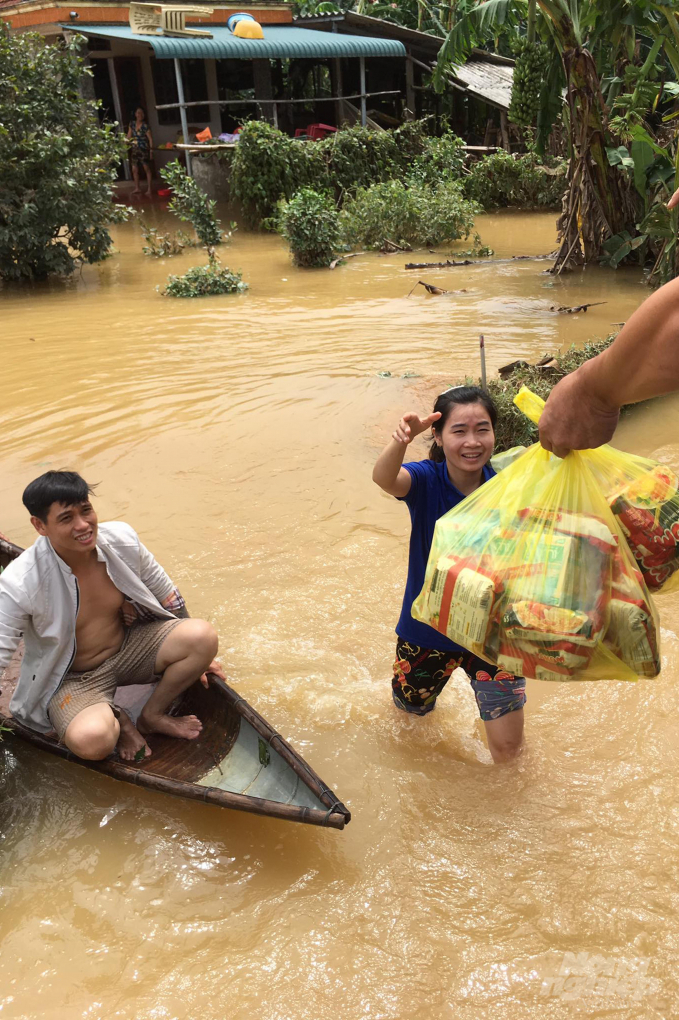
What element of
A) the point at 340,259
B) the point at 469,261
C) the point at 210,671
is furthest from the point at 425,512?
the point at 340,259

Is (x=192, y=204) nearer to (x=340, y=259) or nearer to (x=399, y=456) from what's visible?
(x=340, y=259)

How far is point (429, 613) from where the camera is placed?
2.26m

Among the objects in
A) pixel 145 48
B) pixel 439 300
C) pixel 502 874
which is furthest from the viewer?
pixel 145 48

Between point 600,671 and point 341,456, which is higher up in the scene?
point 600,671

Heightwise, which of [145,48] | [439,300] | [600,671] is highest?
[145,48]

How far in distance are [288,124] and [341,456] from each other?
15.5 metres

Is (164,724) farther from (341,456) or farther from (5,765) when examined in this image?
(341,456)

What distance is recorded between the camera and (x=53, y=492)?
274 cm

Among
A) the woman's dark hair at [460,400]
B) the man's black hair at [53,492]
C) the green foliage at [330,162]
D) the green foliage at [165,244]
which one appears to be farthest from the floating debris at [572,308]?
the man's black hair at [53,492]

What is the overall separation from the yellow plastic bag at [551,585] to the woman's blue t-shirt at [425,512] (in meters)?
0.47

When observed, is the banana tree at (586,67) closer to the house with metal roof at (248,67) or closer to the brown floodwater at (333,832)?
the brown floodwater at (333,832)

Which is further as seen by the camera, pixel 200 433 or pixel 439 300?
pixel 439 300

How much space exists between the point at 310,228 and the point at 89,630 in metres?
9.36

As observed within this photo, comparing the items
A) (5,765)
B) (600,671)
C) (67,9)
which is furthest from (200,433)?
(67,9)
